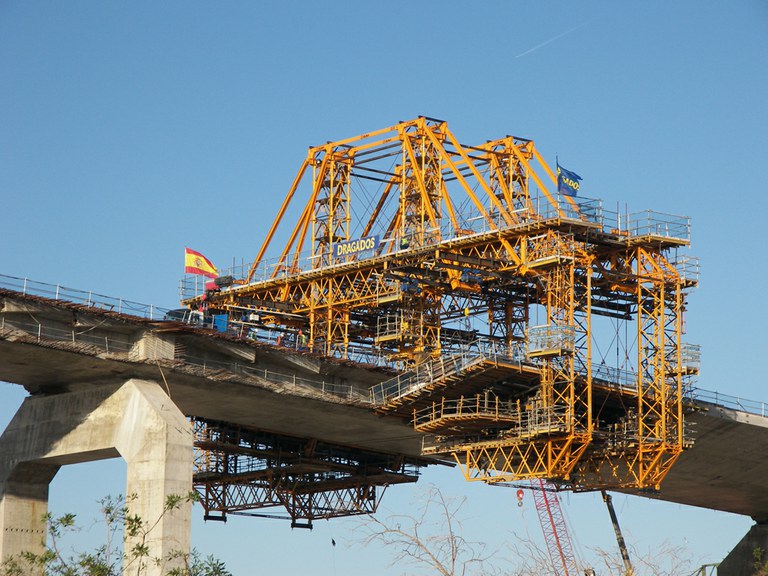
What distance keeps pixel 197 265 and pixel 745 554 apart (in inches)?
2004

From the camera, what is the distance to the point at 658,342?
9356 cm

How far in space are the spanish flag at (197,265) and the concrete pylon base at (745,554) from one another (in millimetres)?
48952

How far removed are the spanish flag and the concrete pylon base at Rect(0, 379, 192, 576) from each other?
25.5 metres

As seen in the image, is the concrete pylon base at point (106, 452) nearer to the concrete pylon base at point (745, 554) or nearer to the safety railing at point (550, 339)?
the safety railing at point (550, 339)

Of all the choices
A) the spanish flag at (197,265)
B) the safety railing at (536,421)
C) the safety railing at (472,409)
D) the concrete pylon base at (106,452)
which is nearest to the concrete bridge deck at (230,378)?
the concrete pylon base at (106,452)

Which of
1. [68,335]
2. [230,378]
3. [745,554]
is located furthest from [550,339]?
[745,554]

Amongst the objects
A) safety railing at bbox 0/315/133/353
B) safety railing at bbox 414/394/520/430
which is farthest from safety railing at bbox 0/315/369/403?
safety railing at bbox 414/394/520/430

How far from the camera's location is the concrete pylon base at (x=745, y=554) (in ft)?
415

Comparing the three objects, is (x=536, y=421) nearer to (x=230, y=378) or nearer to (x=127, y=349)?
(x=230, y=378)

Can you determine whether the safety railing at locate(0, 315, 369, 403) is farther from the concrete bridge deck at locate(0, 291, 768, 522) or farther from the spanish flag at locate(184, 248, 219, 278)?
the spanish flag at locate(184, 248, 219, 278)

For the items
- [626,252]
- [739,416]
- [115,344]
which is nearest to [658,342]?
[626,252]

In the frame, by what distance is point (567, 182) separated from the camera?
93.8 meters

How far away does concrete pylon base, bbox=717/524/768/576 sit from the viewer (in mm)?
126438

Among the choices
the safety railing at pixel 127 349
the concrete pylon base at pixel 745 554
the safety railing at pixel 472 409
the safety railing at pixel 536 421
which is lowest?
the concrete pylon base at pixel 745 554
